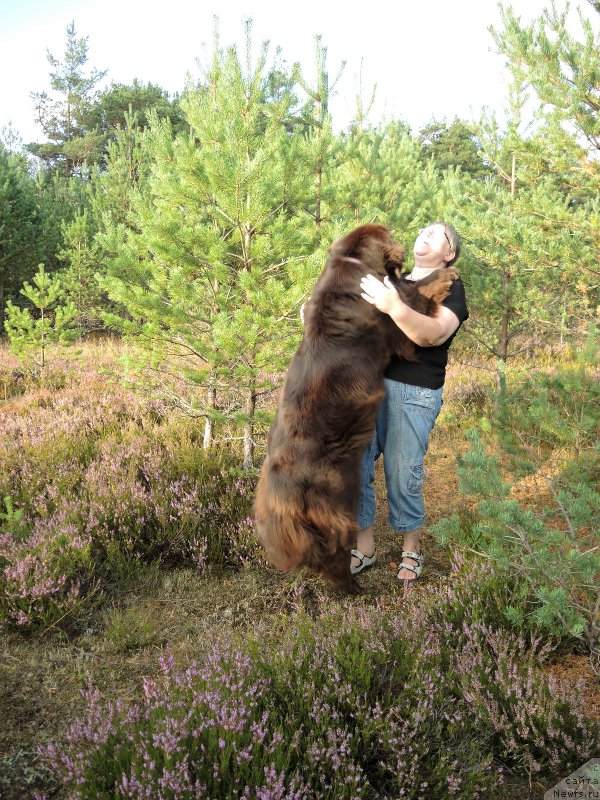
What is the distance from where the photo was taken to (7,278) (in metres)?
15.6

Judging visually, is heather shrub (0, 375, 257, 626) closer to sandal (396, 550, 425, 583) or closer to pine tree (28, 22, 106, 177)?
sandal (396, 550, 425, 583)

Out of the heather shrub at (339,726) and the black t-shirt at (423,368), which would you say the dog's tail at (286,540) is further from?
the black t-shirt at (423,368)

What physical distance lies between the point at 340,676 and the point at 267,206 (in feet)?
A: 11.1

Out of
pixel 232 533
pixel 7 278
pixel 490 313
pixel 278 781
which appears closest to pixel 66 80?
pixel 7 278

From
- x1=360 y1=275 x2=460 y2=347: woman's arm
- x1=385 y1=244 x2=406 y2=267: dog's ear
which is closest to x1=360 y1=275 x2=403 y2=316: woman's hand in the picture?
x1=360 y1=275 x2=460 y2=347: woman's arm

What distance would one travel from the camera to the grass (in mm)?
2150

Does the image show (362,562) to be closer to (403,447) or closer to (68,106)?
(403,447)

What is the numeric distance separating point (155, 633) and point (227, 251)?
2.86m

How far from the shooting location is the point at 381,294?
217cm

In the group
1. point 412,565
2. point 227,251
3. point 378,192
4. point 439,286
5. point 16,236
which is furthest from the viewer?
point 16,236

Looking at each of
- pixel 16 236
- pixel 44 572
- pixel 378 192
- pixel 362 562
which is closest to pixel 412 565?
pixel 362 562

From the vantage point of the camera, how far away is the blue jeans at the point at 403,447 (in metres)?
2.89

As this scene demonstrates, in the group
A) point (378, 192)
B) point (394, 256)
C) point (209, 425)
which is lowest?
point (209, 425)

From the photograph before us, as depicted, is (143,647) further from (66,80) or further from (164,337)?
(66,80)
